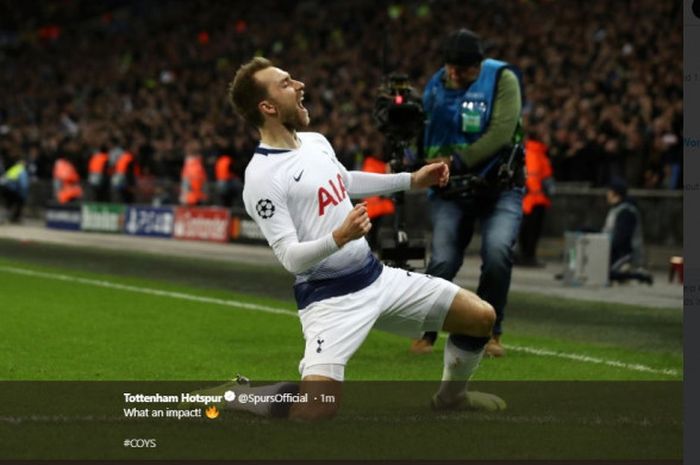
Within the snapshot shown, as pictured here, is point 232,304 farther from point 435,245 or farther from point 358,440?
point 358,440

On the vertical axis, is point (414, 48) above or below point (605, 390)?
above

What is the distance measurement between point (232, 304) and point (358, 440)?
336 inches

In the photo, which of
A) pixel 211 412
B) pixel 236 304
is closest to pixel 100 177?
pixel 236 304

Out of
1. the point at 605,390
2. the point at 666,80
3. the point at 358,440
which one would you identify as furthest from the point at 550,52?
the point at 358,440

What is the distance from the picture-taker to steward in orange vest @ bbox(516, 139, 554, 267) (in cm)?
2180

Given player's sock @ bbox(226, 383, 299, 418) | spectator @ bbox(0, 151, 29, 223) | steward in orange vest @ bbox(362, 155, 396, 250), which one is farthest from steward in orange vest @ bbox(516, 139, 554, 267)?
spectator @ bbox(0, 151, 29, 223)

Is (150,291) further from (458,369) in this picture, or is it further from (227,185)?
(227,185)

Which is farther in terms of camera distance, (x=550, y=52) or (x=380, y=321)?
(x=550, y=52)

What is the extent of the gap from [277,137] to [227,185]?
23.4 metres

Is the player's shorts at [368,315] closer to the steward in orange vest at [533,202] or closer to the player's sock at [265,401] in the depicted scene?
the player's sock at [265,401]

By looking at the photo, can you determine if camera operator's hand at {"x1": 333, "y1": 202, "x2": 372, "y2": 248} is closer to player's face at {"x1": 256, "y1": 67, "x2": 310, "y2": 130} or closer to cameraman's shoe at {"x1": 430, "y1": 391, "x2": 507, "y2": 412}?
player's face at {"x1": 256, "y1": 67, "x2": 310, "y2": 130}

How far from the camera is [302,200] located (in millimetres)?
7082

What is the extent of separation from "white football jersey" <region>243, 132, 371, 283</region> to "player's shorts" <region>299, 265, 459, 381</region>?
0.16 m

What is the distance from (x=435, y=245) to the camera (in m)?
10.4
